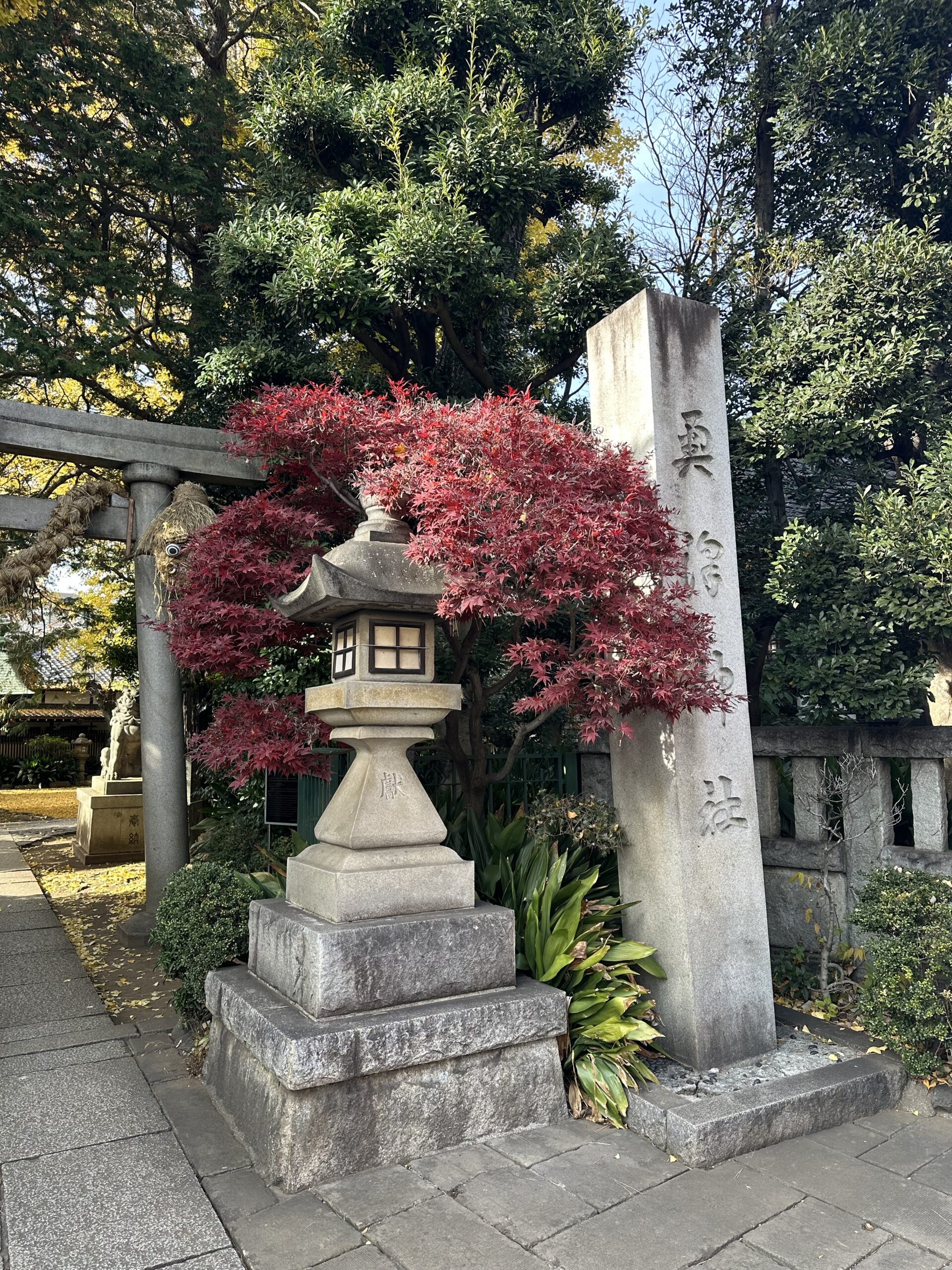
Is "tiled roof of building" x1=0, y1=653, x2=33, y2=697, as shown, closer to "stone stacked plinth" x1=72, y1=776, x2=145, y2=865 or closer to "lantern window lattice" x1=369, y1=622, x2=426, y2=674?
"stone stacked plinth" x1=72, y1=776, x2=145, y2=865

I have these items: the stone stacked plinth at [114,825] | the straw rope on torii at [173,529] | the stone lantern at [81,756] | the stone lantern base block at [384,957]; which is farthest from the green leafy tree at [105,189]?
the stone lantern at [81,756]

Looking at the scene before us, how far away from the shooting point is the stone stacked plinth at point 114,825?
10742 mm

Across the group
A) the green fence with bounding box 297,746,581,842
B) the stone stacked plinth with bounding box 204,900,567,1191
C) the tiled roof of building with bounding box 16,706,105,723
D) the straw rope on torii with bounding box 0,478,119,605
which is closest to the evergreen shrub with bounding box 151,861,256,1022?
the stone stacked plinth with bounding box 204,900,567,1191

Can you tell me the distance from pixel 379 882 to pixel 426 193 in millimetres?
5083

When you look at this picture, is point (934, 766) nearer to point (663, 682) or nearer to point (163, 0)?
point (663, 682)

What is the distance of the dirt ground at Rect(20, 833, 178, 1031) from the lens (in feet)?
18.1

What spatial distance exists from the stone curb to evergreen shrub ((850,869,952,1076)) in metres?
0.18

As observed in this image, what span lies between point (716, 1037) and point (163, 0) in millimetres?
12855

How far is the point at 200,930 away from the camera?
455 centimetres

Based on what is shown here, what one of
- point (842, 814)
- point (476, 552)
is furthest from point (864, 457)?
point (476, 552)

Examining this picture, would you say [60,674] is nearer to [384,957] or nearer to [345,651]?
[345,651]

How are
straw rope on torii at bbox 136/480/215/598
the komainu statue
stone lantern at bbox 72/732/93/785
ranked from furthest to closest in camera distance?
stone lantern at bbox 72/732/93/785 → the komainu statue → straw rope on torii at bbox 136/480/215/598

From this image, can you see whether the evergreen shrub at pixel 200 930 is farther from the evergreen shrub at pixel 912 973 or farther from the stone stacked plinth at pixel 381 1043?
the evergreen shrub at pixel 912 973

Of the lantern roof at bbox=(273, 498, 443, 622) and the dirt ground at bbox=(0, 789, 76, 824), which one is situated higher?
the lantern roof at bbox=(273, 498, 443, 622)
